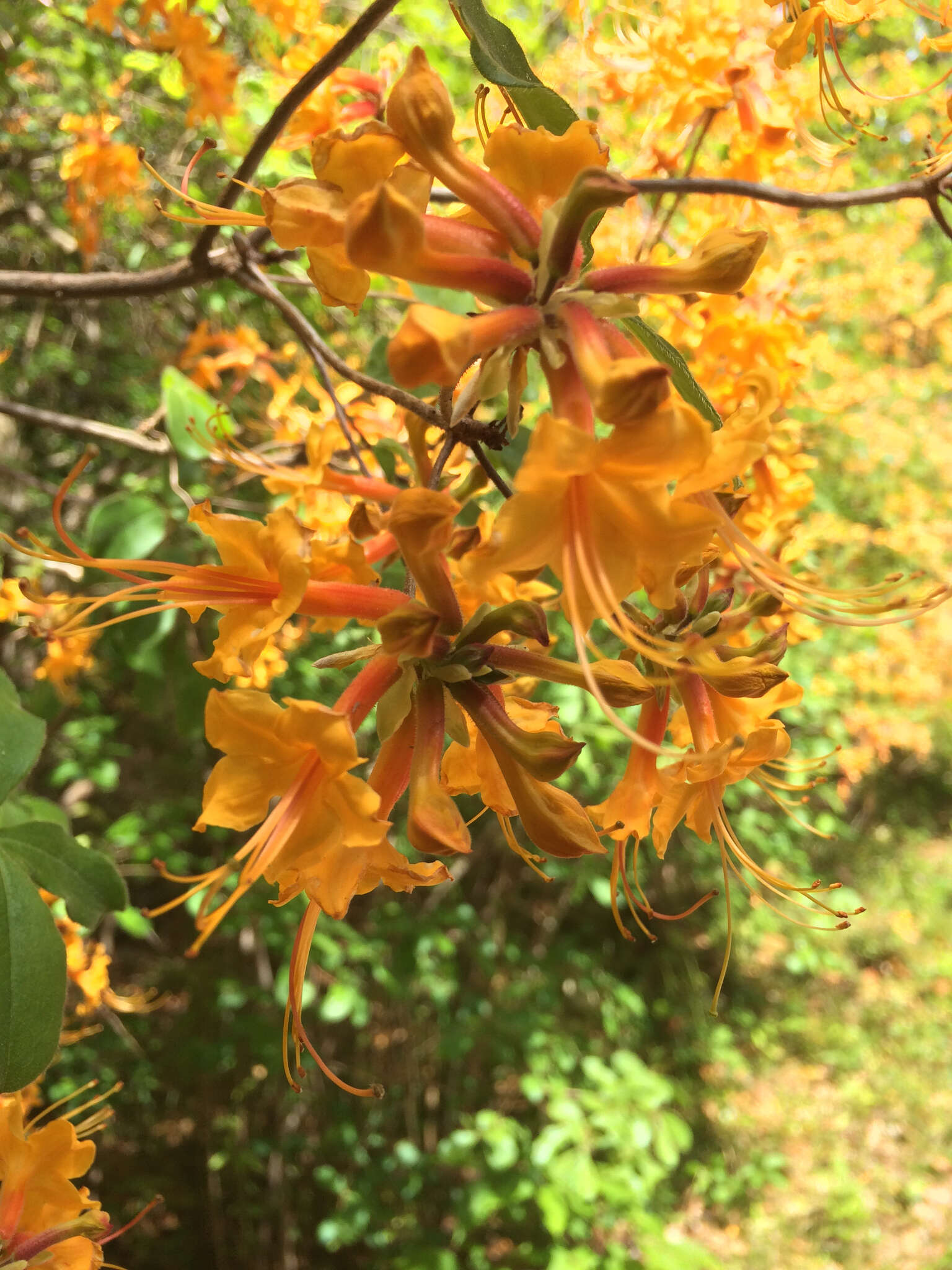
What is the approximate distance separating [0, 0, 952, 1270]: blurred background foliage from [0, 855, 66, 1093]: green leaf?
868mm

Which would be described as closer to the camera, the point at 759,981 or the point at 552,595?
the point at 552,595

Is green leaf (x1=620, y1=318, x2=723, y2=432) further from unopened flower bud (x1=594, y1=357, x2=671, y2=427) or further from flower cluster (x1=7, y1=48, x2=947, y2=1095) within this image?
unopened flower bud (x1=594, y1=357, x2=671, y2=427)

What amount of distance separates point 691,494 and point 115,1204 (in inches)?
141

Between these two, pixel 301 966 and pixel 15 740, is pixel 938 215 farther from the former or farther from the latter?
pixel 15 740

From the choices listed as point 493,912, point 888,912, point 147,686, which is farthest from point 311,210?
point 888,912

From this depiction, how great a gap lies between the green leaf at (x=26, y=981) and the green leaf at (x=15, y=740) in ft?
0.29

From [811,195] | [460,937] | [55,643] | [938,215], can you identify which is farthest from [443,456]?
[460,937]

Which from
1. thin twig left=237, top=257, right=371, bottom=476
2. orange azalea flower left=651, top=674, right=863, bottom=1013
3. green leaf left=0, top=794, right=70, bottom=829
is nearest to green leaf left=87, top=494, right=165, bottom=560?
green leaf left=0, top=794, right=70, bottom=829

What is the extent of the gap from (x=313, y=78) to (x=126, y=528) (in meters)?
1.09

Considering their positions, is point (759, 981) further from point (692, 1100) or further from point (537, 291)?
point (537, 291)

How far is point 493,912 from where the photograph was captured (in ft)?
12.4

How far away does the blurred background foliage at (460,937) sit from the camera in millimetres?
2117

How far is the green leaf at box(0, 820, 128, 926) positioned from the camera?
1.07 m

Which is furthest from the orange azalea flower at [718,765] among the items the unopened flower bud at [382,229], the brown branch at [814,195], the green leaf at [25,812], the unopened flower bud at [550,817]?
the green leaf at [25,812]
